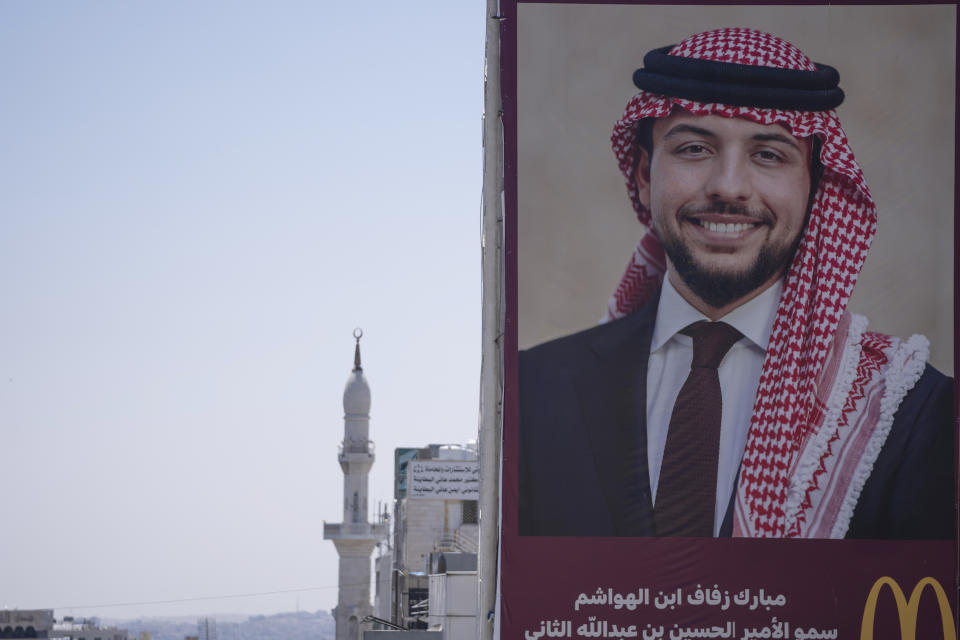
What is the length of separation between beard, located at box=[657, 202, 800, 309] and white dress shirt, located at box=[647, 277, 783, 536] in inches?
3.9

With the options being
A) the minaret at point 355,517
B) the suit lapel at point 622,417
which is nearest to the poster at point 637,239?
the suit lapel at point 622,417

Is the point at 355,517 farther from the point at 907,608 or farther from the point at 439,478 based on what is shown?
the point at 907,608

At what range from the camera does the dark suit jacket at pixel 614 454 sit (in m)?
9.60

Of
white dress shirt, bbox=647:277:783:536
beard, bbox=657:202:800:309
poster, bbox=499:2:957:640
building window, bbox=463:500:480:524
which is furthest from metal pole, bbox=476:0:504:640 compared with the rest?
Answer: building window, bbox=463:500:480:524

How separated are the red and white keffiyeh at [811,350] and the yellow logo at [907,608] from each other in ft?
1.54

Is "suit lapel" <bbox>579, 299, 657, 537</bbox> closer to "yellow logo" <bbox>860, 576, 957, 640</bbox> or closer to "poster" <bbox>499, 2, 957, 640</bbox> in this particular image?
"poster" <bbox>499, 2, 957, 640</bbox>

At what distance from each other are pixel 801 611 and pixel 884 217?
2.76 meters

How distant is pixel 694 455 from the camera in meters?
9.67

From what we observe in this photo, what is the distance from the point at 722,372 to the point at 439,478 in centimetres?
2582

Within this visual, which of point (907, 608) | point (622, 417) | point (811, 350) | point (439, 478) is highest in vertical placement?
point (439, 478)

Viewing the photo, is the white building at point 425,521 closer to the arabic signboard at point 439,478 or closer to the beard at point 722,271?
the arabic signboard at point 439,478

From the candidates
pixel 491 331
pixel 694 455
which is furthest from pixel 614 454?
pixel 491 331

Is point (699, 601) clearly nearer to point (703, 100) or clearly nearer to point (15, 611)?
point (703, 100)

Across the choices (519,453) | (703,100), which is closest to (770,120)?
(703,100)
